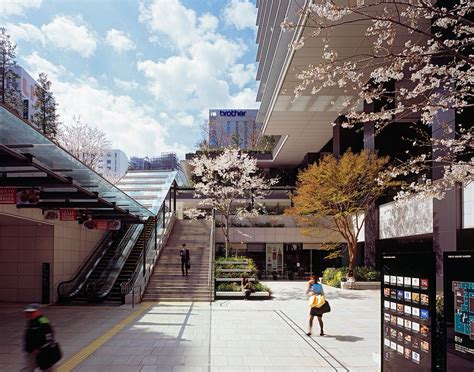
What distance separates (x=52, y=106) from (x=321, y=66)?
125 feet

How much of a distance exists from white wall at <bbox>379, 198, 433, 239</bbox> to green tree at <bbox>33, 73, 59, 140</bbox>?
2816cm

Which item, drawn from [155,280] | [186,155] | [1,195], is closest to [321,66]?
[1,195]

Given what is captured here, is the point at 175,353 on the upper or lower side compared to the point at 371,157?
lower

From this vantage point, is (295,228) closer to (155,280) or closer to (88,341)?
(155,280)

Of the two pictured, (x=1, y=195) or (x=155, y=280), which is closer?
(x=1, y=195)

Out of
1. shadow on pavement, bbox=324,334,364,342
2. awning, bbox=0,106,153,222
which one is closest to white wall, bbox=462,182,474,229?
shadow on pavement, bbox=324,334,364,342

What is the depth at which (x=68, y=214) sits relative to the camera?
631 inches

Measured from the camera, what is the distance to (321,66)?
19.1 ft

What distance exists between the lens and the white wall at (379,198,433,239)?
1881 centimetres

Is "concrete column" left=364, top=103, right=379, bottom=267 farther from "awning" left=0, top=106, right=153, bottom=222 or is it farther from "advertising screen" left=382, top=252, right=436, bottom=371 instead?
"advertising screen" left=382, top=252, right=436, bottom=371

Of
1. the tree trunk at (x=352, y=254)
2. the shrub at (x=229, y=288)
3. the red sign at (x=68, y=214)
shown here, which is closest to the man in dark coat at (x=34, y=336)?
the red sign at (x=68, y=214)

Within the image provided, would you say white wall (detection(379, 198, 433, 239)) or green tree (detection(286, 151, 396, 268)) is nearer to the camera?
white wall (detection(379, 198, 433, 239))

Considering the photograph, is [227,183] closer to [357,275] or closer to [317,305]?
[357,275]

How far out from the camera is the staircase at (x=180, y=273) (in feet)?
59.2
